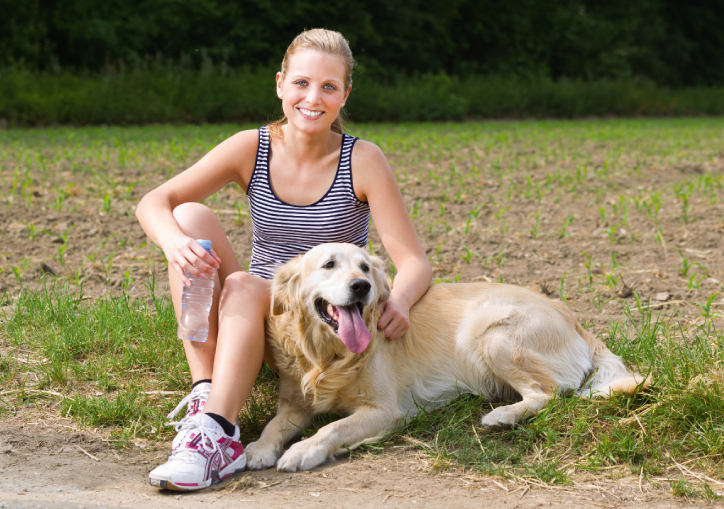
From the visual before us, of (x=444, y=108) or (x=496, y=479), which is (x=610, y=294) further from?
(x=444, y=108)

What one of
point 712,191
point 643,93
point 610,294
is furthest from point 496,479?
point 643,93

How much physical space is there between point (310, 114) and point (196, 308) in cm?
104

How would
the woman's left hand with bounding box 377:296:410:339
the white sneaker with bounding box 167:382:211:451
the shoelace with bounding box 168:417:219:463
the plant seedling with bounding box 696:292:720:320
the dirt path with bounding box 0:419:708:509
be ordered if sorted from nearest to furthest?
the dirt path with bounding box 0:419:708:509
the shoelace with bounding box 168:417:219:463
the white sneaker with bounding box 167:382:211:451
the woman's left hand with bounding box 377:296:410:339
the plant seedling with bounding box 696:292:720:320

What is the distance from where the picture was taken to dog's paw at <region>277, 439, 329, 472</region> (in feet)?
8.95

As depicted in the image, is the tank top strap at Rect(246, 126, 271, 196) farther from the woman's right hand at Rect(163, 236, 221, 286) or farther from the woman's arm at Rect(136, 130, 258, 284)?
the woman's right hand at Rect(163, 236, 221, 286)

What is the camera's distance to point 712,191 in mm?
7977

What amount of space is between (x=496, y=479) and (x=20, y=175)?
7.09m

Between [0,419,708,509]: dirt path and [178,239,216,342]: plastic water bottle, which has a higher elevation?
[178,239,216,342]: plastic water bottle

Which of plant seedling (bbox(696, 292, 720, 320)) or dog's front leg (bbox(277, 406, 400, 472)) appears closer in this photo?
dog's front leg (bbox(277, 406, 400, 472))

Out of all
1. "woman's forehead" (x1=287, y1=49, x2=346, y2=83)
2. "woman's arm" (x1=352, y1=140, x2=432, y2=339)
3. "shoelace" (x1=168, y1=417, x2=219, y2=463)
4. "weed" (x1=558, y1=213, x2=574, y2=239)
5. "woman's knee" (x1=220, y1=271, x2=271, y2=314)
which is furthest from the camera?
"weed" (x1=558, y1=213, x2=574, y2=239)

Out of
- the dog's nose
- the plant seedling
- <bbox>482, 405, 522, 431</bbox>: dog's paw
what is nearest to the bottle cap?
the dog's nose

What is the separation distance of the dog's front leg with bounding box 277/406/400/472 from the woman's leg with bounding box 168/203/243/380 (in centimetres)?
52

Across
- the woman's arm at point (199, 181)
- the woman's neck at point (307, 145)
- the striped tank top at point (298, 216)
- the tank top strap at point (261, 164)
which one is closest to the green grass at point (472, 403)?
the striped tank top at point (298, 216)

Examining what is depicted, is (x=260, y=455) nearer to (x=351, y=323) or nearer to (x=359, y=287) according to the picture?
(x=351, y=323)
